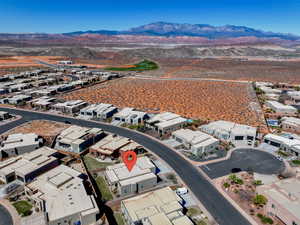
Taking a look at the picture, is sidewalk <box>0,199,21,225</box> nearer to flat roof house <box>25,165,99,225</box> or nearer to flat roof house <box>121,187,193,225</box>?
flat roof house <box>25,165,99,225</box>

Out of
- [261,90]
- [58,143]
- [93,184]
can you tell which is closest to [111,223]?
[93,184]

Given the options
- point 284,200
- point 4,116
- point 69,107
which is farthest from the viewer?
point 69,107

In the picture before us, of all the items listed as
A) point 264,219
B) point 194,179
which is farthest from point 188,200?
point 264,219

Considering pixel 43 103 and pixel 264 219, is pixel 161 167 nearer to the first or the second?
pixel 264 219

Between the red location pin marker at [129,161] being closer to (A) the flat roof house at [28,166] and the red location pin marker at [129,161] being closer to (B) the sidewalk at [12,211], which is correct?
(A) the flat roof house at [28,166]

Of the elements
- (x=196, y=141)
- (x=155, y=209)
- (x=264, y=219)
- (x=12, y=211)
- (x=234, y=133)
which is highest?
(x=234, y=133)

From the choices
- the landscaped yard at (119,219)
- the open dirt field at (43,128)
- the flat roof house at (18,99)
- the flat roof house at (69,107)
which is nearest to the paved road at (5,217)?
the landscaped yard at (119,219)

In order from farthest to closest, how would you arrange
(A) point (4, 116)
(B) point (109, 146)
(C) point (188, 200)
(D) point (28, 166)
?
A: (A) point (4, 116) → (B) point (109, 146) → (D) point (28, 166) → (C) point (188, 200)
